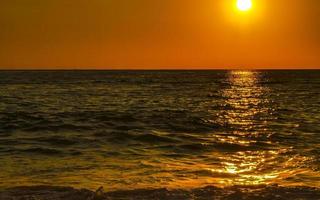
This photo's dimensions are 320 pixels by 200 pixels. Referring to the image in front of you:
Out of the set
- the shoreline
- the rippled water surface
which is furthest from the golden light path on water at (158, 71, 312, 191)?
the shoreline

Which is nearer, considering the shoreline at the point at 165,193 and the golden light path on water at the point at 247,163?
the shoreline at the point at 165,193

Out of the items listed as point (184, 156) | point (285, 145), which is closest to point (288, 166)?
point (184, 156)

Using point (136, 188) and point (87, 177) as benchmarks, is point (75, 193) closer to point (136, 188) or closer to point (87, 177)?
point (136, 188)

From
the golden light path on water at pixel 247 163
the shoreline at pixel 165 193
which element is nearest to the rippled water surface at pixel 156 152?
the golden light path on water at pixel 247 163

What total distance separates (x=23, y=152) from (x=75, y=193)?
24.2 ft

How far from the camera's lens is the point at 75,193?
35.9ft

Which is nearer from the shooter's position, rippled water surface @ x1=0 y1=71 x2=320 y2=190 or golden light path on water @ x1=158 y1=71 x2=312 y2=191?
golden light path on water @ x1=158 y1=71 x2=312 y2=191

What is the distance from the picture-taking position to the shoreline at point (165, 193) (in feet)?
34.9

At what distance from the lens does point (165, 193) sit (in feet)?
36.2

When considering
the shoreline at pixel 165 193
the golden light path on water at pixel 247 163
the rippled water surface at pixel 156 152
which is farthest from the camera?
the rippled water surface at pixel 156 152

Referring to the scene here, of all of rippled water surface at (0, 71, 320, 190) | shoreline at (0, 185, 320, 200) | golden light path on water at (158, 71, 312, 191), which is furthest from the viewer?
rippled water surface at (0, 71, 320, 190)

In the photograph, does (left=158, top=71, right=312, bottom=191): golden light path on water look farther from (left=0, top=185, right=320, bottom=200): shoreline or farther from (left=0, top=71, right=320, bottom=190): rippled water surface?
(left=0, top=185, right=320, bottom=200): shoreline

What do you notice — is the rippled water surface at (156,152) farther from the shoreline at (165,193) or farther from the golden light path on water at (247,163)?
the shoreline at (165,193)

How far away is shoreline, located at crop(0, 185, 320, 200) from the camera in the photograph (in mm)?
10641
